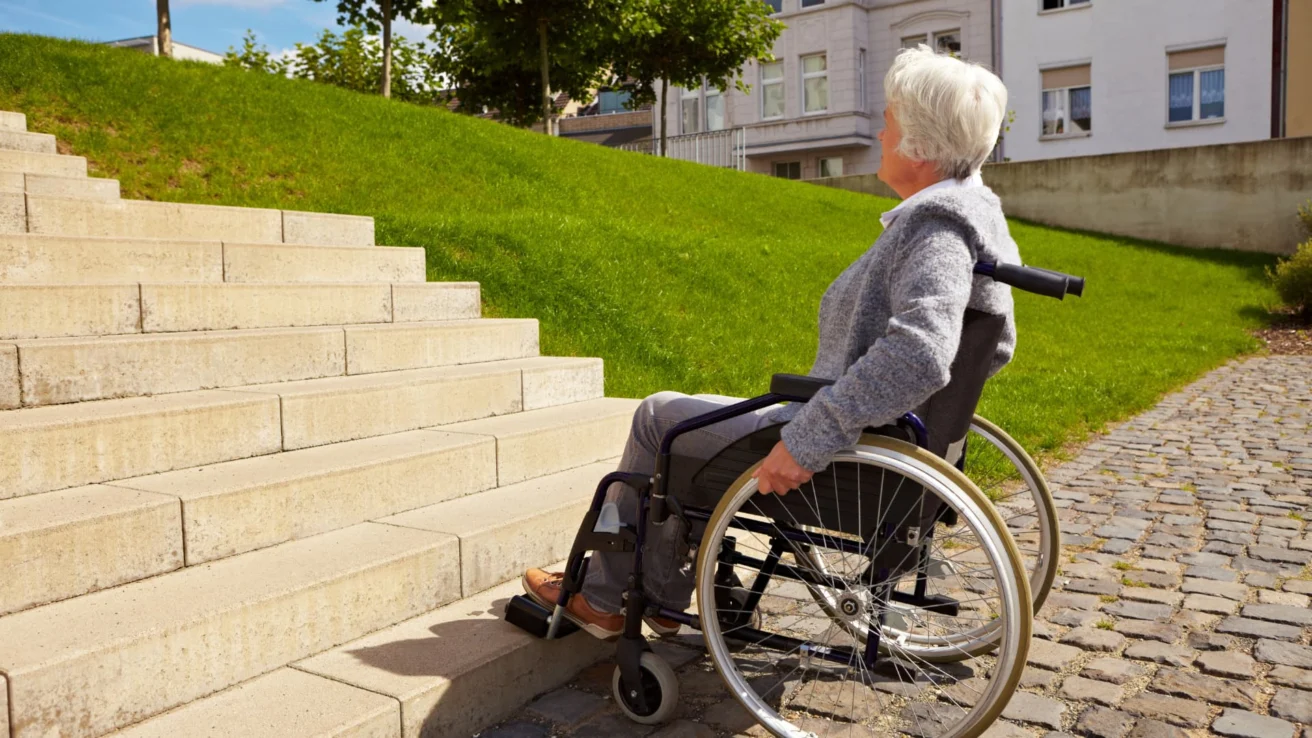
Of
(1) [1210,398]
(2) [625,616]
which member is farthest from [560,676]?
(1) [1210,398]

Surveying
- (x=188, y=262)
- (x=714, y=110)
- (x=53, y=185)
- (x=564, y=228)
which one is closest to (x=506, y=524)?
(x=188, y=262)

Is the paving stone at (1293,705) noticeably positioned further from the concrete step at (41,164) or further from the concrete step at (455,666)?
the concrete step at (41,164)

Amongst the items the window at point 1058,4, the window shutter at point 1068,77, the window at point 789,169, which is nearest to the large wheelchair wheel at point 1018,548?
the window shutter at point 1068,77

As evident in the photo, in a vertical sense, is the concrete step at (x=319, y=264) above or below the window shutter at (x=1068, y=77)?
below

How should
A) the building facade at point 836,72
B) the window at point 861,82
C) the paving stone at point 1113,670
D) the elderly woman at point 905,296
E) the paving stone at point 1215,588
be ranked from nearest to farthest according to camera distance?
the elderly woman at point 905,296 → the paving stone at point 1113,670 → the paving stone at point 1215,588 → the building facade at point 836,72 → the window at point 861,82

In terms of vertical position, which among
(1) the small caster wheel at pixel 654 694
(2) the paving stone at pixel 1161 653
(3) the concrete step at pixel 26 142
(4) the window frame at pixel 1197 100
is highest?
(4) the window frame at pixel 1197 100

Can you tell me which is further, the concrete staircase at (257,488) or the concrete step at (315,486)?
the concrete step at (315,486)

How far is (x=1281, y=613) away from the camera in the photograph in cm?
360

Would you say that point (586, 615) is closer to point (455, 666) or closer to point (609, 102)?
point (455, 666)

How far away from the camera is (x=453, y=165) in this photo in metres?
9.94

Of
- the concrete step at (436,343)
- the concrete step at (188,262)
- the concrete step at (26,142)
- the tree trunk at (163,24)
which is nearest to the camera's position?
the concrete step at (188,262)

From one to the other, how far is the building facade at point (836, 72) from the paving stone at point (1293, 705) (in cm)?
2998

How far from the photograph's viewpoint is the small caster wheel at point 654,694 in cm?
279

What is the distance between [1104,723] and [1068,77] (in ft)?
95.8
